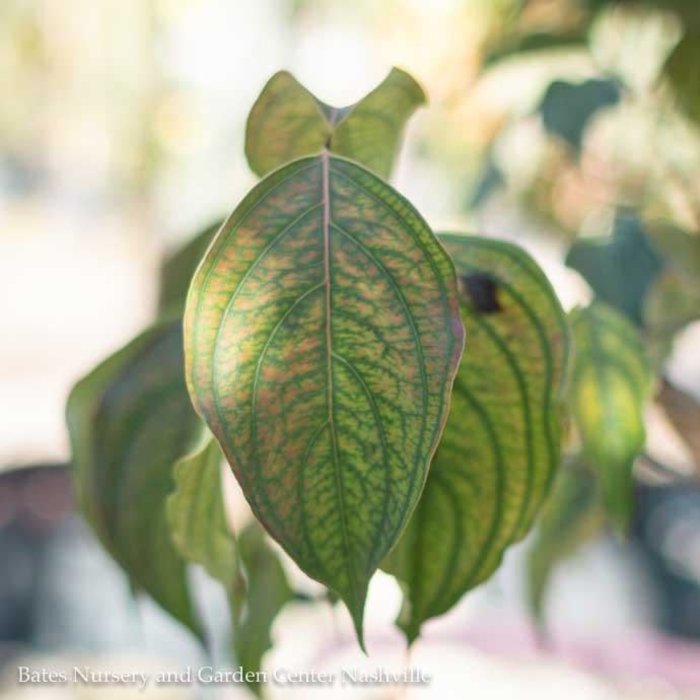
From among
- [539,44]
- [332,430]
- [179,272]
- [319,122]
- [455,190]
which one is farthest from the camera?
[455,190]

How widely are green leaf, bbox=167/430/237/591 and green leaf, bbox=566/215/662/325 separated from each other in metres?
0.29

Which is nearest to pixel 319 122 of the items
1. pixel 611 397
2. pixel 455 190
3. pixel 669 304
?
pixel 611 397

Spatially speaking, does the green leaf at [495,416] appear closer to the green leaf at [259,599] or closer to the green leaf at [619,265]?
the green leaf at [259,599]

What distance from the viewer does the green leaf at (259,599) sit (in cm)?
52

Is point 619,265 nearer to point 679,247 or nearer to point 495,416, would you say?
point 679,247

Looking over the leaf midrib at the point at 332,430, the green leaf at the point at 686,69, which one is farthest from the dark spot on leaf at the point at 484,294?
the green leaf at the point at 686,69

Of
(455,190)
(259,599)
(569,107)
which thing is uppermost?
(569,107)

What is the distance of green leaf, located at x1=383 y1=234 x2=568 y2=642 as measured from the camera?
1.33 feet

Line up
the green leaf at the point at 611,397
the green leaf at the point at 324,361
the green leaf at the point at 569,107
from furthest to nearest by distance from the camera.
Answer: the green leaf at the point at 569,107 → the green leaf at the point at 611,397 → the green leaf at the point at 324,361

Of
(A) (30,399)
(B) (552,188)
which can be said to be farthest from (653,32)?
(A) (30,399)

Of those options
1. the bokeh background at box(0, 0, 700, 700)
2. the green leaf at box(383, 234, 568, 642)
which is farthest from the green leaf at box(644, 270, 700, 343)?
the green leaf at box(383, 234, 568, 642)

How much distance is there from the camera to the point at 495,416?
0.41 meters

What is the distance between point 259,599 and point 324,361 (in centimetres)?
24

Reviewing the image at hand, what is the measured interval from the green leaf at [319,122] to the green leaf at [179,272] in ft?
0.42
